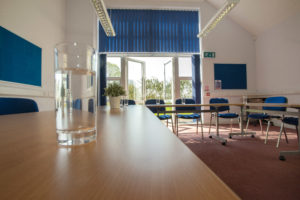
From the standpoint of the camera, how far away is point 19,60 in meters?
3.15

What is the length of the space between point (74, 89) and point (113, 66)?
18.0 ft

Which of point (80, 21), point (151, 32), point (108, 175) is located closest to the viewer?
point (108, 175)

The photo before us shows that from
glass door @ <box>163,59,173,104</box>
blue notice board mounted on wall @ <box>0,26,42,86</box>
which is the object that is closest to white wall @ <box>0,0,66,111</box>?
blue notice board mounted on wall @ <box>0,26,42,86</box>

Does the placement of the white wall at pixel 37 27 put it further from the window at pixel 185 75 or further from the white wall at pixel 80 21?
the window at pixel 185 75

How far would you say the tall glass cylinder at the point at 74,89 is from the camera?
0.35 m

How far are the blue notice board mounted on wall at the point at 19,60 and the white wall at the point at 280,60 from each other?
6711mm

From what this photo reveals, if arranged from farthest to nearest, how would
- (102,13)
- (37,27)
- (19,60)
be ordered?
(102,13) → (37,27) → (19,60)

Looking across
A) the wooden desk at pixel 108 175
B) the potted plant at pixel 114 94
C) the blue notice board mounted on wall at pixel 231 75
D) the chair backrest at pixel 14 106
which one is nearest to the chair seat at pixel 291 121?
the potted plant at pixel 114 94

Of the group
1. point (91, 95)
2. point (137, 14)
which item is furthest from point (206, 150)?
point (137, 14)

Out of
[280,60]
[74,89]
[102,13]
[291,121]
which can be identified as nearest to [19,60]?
[102,13]

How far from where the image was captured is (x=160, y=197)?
4.5 inches

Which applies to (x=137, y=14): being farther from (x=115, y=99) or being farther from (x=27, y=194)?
(x=27, y=194)

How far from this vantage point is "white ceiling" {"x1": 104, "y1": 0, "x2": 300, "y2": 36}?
4.45 metres

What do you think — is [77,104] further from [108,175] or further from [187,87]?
[187,87]
